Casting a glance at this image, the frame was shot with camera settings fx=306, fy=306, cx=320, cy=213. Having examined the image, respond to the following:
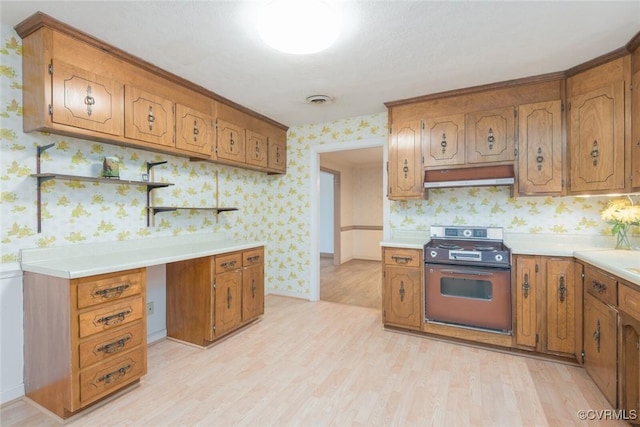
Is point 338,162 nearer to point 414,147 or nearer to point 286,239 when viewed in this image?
point 286,239

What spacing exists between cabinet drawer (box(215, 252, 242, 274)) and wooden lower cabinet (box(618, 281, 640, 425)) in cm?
283

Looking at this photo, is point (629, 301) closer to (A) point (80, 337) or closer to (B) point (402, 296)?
(B) point (402, 296)

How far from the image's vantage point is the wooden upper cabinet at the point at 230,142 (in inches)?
124

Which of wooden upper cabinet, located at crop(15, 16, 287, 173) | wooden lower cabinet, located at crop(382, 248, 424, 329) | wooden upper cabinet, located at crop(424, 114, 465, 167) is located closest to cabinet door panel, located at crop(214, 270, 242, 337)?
wooden upper cabinet, located at crop(15, 16, 287, 173)

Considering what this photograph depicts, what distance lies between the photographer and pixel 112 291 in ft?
6.37

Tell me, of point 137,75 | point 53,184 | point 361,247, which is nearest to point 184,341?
point 53,184

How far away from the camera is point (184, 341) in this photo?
2.84 m

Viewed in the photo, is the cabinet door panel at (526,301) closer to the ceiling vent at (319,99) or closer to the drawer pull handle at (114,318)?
the ceiling vent at (319,99)

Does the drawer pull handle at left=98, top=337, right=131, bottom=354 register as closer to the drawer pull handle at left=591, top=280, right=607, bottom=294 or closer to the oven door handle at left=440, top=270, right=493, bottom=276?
the oven door handle at left=440, top=270, right=493, bottom=276

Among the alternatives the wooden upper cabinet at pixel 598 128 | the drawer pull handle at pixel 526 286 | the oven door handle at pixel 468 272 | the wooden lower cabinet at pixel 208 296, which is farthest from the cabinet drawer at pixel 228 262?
the wooden upper cabinet at pixel 598 128

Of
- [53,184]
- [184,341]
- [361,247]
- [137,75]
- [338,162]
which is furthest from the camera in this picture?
[361,247]

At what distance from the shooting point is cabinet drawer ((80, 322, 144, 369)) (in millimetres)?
1814

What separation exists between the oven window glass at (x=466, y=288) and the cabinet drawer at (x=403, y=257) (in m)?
0.29

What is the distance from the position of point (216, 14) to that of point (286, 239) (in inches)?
117
